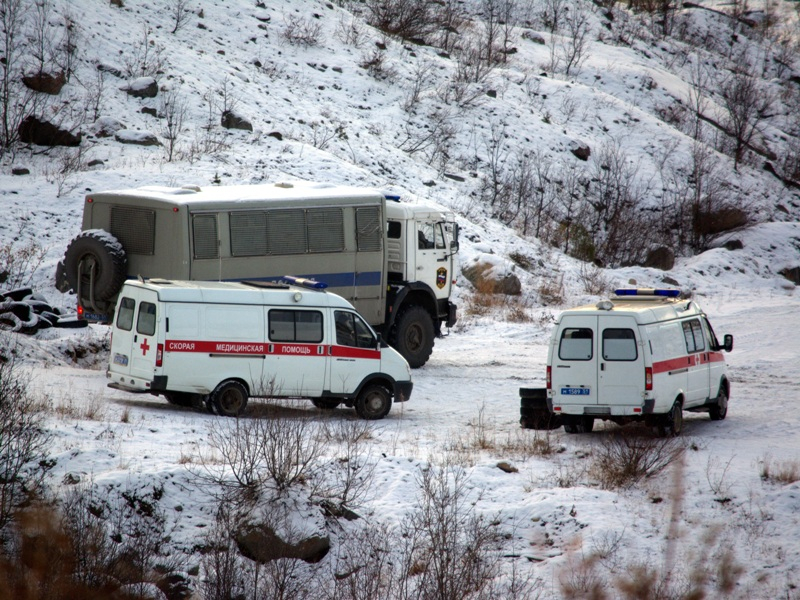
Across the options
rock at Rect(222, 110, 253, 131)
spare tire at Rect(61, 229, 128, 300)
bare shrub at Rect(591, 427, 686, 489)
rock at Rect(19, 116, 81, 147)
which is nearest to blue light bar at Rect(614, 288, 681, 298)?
bare shrub at Rect(591, 427, 686, 489)

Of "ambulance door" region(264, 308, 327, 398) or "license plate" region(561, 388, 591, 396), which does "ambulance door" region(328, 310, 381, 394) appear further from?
"license plate" region(561, 388, 591, 396)

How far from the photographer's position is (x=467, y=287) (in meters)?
28.7

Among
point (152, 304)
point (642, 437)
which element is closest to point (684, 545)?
point (642, 437)

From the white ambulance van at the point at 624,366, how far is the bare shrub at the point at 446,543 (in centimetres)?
318

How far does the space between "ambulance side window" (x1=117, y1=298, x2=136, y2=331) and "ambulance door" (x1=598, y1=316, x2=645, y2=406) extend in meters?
7.22

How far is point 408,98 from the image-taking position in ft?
139

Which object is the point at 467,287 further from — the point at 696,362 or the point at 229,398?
the point at 229,398

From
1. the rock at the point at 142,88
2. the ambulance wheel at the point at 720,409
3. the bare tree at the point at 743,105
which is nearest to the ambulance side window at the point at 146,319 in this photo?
the ambulance wheel at the point at 720,409

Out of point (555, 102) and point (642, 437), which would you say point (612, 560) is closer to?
point (642, 437)

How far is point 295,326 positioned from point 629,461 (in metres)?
5.71

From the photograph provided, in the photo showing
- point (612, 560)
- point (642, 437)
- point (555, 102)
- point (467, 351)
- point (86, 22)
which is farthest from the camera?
point (555, 102)

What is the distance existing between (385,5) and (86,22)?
17.5m

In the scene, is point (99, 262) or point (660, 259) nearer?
point (99, 262)

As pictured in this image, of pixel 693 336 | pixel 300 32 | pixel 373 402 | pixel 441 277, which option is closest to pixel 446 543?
pixel 373 402
